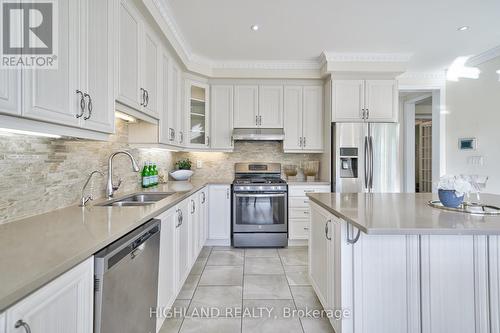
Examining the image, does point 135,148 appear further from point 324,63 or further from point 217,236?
point 324,63

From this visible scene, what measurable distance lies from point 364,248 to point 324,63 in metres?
2.91

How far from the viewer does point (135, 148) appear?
2670 mm

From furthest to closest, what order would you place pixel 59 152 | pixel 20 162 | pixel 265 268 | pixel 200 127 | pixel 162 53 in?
pixel 200 127
pixel 265 268
pixel 162 53
pixel 59 152
pixel 20 162

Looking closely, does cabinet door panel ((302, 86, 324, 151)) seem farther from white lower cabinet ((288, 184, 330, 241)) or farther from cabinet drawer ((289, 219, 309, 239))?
cabinet drawer ((289, 219, 309, 239))

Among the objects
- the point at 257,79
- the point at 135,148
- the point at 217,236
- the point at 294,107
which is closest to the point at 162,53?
the point at 135,148

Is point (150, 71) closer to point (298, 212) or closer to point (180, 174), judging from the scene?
point (180, 174)

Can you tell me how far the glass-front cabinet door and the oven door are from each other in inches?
39.5

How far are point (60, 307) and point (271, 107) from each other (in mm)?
3537

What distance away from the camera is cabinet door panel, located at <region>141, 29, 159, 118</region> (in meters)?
2.21

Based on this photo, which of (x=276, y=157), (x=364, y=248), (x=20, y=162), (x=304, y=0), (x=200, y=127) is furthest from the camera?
(x=276, y=157)

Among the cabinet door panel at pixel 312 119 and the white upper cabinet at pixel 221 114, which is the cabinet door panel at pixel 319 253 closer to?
the cabinet door panel at pixel 312 119

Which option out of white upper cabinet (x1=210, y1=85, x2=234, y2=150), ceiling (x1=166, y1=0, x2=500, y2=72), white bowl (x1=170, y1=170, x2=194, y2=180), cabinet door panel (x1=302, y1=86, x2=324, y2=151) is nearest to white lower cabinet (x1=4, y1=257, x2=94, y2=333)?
ceiling (x1=166, y1=0, x2=500, y2=72)

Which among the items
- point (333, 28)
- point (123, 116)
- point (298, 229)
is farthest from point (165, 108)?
point (298, 229)

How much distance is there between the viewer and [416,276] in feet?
4.68
